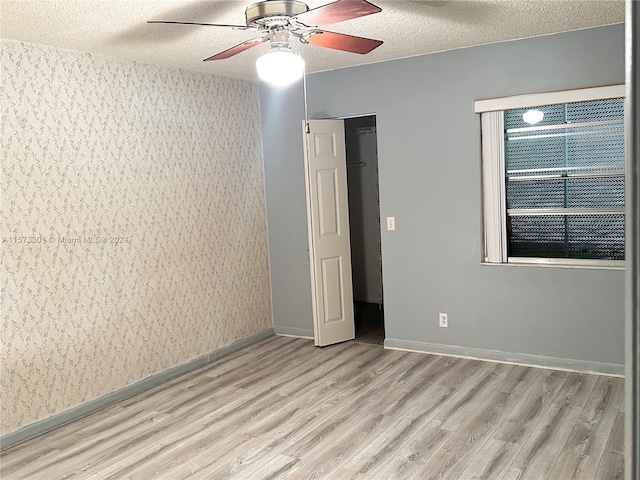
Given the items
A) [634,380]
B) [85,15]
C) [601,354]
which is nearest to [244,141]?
[85,15]

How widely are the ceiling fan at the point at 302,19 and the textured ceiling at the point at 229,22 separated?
0.25m

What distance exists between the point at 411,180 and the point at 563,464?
2.57 meters

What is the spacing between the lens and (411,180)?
489 centimetres

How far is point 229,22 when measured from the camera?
11.4 ft

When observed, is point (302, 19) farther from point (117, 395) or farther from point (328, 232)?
point (117, 395)

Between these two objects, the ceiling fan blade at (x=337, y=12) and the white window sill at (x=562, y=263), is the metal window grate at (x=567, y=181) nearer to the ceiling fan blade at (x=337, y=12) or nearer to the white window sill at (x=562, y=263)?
the white window sill at (x=562, y=263)

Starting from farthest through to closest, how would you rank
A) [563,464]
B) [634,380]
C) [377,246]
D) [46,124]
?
[377,246], [46,124], [563,464], [634,380]

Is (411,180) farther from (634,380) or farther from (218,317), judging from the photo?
(634,380)

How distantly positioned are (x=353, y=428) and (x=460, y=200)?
6.83 feet

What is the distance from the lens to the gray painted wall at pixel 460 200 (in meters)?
4.21

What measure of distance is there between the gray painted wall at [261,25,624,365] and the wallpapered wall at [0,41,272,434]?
100cm

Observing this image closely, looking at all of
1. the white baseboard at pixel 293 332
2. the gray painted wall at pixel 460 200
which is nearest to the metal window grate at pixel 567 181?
the gray painted wall at pixel 460 200

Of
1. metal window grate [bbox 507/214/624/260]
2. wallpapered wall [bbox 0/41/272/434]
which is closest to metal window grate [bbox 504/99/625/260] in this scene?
metal window grate [bbox 507/214/624/260]

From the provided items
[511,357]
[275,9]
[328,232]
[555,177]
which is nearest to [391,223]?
[328,232]
